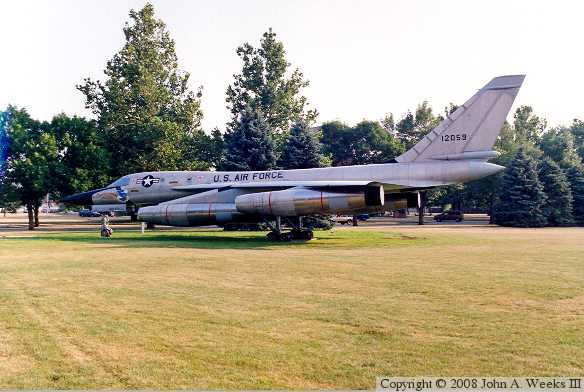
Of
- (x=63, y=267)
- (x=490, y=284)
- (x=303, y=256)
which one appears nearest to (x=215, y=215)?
(x=303, y=256)

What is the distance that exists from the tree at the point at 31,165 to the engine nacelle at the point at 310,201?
891 inches

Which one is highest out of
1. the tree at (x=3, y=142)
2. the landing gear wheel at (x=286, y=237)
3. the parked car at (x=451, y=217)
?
the tree at (x=3, y=142)

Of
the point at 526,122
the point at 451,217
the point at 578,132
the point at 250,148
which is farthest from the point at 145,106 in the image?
the point at 578,132

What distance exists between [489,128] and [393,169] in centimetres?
429

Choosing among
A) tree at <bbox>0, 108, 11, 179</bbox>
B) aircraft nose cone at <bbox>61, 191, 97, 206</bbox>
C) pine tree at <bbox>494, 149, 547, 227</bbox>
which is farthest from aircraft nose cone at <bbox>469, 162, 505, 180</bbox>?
tree at <bbox>0, 108, 11, 179</bbox>

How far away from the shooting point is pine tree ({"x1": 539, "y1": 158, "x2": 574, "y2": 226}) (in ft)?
157

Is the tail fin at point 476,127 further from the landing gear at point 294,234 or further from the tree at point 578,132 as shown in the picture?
the tree at point 578,132

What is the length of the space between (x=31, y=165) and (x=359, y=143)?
45.2m

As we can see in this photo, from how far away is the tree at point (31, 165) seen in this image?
37938 mm

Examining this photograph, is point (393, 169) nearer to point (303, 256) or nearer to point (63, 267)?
point (303, 256)

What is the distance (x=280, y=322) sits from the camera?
753cm

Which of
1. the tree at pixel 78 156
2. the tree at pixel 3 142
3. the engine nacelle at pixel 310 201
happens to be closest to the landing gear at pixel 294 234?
the engine nacelle at pixel 310 201

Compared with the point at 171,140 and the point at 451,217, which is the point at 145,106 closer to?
the point at 171,140

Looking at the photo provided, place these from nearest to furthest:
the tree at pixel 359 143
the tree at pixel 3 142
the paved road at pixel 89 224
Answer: the paved road at pixel 89 224 < the tree at pixel 3 142 < the tree at pixel 359 143
